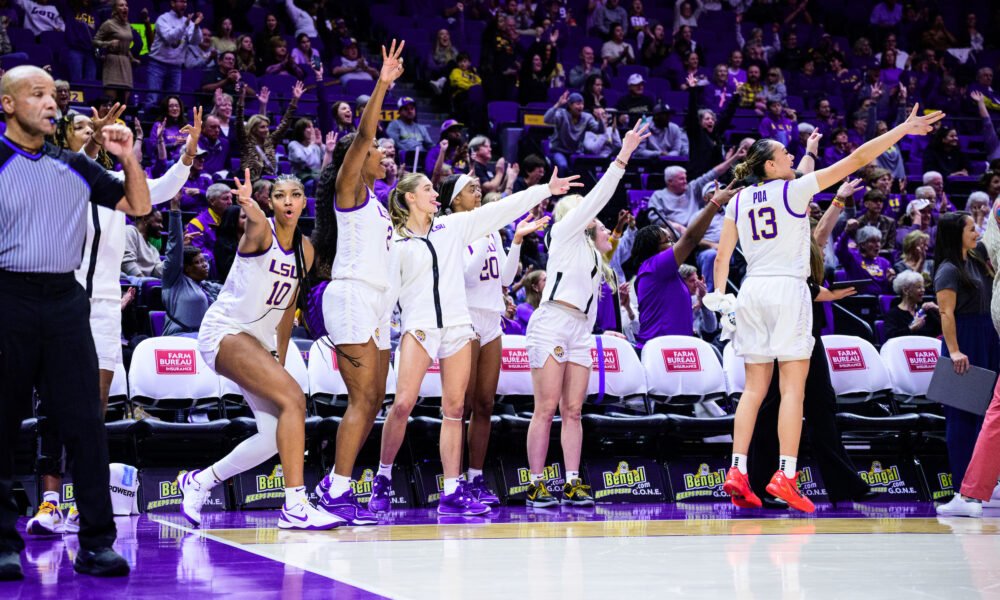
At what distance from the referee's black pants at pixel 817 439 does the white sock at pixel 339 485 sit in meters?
2.66

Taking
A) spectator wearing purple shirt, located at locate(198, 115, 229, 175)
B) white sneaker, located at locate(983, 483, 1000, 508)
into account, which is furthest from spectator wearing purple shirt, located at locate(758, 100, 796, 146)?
white sneaker, located at locate(983, 483, 1000, 508)

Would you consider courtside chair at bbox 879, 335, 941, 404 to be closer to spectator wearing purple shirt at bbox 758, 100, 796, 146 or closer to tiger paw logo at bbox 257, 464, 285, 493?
tiger paw logo at bbox 257, 464, 285, 493

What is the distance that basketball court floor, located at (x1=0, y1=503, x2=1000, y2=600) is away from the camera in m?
3.78

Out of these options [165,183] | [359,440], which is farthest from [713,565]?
[165,183]

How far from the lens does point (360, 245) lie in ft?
19.3

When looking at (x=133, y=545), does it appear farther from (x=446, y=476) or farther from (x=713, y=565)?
(x=713, y=565)

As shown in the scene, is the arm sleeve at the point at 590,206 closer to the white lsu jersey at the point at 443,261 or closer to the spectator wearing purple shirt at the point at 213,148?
the white lsu jersey at the point at 443,261

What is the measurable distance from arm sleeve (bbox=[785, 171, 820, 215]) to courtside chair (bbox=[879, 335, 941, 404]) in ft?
7.90

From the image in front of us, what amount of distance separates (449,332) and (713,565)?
8.01 feet

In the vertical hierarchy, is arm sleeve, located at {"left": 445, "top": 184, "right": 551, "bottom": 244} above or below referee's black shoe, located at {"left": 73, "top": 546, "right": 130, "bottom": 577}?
above

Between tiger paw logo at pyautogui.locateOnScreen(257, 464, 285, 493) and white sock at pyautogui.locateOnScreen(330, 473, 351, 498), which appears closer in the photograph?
white sock at pyautogui.locateOnScreen(330, 473, 351, 498)

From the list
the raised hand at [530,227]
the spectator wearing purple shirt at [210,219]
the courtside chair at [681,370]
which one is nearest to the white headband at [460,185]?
the raised hand at [530,227]

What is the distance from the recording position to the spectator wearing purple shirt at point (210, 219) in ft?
30.6

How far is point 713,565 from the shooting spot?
438 cm
